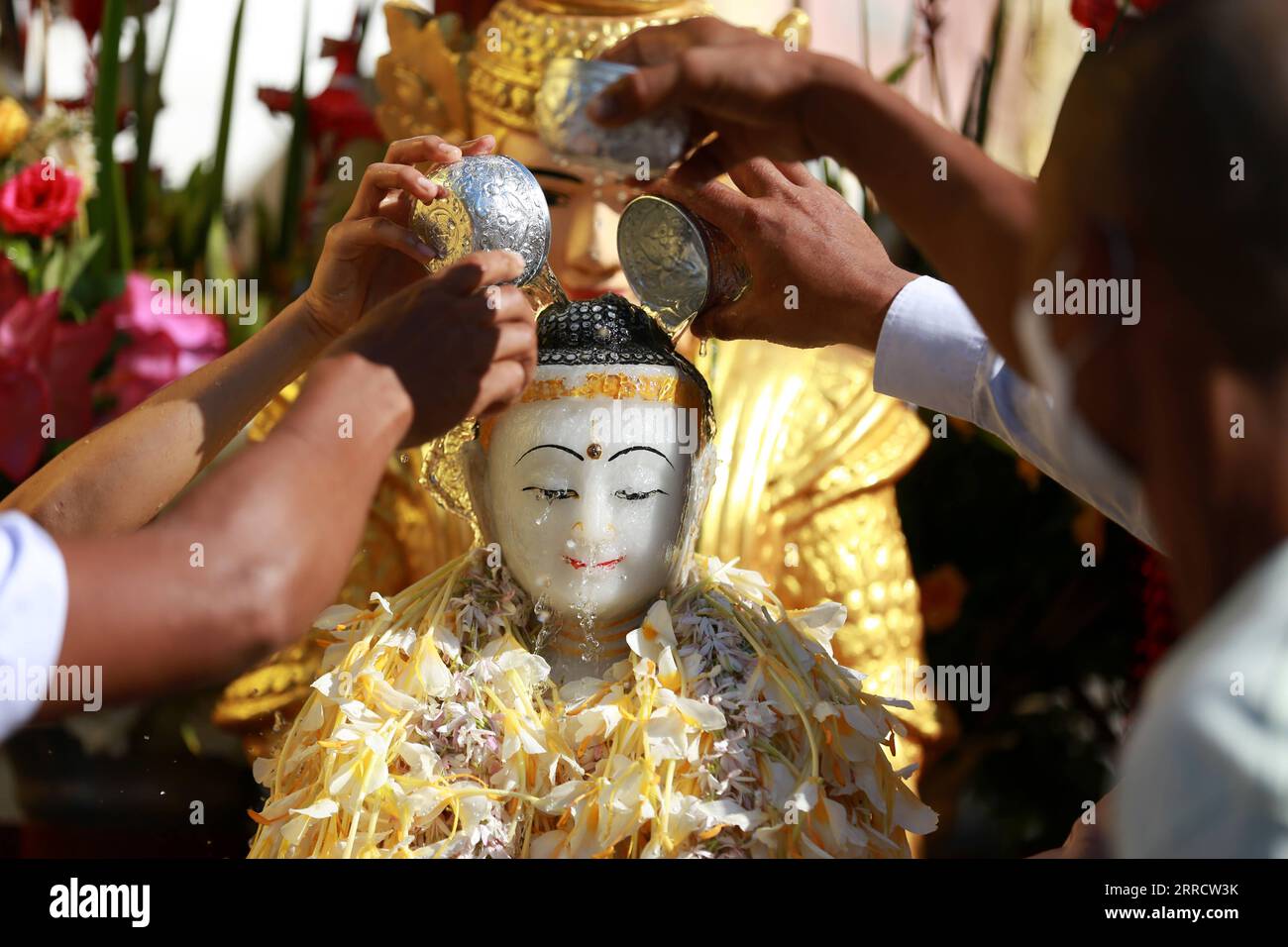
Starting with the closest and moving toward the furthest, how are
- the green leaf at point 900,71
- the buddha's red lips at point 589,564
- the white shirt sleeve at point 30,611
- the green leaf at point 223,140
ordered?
the white shirt sleeve at point 30,611 < the buddha's red lips at point 589,564 < the green leaf at point 223,140 < the green leaf at point 900,71

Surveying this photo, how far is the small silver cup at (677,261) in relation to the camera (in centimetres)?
139

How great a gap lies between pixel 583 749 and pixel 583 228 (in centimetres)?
81

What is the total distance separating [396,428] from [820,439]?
1.10 meters

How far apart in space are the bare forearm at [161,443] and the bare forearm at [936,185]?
0.61 meters

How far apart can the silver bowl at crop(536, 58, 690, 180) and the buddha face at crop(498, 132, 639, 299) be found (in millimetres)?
805

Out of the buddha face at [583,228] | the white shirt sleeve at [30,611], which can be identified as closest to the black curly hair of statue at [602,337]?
the buddha face at [583,228]

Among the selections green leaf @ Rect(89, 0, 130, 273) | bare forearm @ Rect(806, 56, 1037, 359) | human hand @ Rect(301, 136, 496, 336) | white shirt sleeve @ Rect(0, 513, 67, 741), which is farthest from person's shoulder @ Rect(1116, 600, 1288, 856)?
green leaf @ Rect(89, 0, 130, 273)

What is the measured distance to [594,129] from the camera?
106cm

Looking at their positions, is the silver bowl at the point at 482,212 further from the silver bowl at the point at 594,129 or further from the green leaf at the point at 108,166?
the green leaf at the point at 108,166

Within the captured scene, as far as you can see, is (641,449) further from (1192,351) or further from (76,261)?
(76,261)

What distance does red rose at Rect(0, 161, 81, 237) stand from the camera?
6.84 feet
